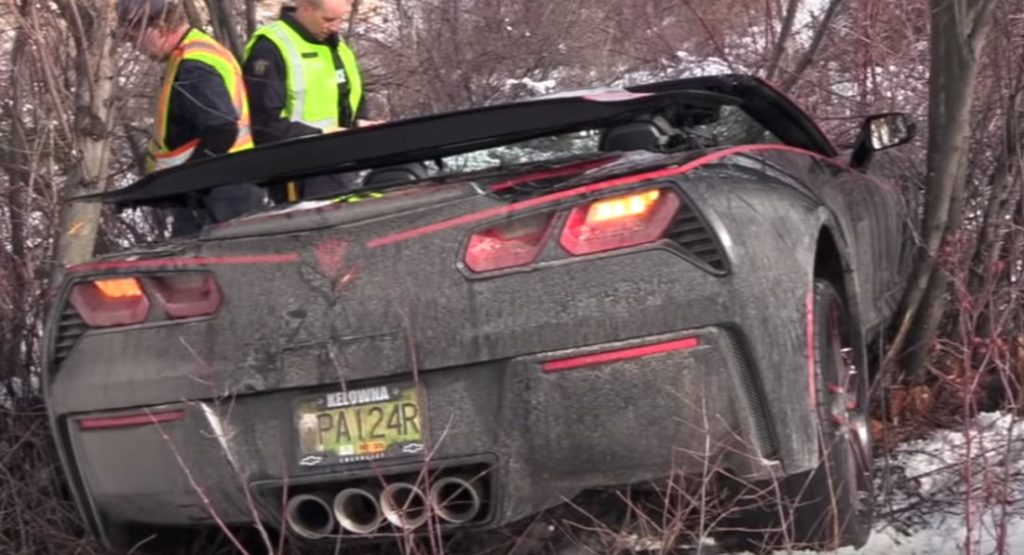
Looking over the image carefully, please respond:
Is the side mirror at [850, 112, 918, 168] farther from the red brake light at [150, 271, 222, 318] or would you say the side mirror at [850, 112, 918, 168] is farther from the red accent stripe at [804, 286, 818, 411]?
the red brake light at [150, 271, 222, 318]

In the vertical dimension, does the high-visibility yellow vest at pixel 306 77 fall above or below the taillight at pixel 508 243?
above

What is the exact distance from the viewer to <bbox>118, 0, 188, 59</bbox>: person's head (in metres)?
4.80

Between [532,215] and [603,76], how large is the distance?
7960mm

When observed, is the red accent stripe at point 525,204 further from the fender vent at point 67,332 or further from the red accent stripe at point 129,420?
the fender vent at point 67,332

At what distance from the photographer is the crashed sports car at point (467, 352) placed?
3.19m

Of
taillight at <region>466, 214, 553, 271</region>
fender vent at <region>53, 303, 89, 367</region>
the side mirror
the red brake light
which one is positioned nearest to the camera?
taillight at <region>466, 214, 553, 271</region>

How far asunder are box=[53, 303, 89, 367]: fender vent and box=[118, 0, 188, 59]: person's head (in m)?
1.46

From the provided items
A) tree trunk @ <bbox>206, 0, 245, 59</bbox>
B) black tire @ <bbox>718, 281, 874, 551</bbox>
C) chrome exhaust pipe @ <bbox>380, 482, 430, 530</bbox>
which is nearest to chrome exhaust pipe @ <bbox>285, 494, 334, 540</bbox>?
chrome exhaust pipe @ <bbox>380, 482, 430, 530</bbox>

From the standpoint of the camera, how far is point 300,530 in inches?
136

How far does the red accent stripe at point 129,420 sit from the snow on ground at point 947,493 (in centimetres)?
181

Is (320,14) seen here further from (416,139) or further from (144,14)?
(416,139)

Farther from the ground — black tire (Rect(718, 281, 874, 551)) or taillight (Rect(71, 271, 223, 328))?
taillight (Rect(71, 271, 223, 328))

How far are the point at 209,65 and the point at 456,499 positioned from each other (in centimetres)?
241

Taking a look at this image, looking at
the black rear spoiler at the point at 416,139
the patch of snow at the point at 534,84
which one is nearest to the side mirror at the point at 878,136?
the black rear spoiler at the point at 416,139
